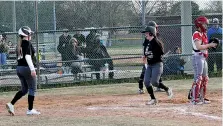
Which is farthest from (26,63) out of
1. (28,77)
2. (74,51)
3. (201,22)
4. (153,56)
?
(74,51)

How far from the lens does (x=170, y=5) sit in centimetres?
2003

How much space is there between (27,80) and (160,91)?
4.86 meters

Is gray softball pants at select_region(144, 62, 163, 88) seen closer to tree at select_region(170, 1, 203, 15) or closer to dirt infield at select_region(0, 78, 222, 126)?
dirt infield at select_region(0, 78, 222, 126)

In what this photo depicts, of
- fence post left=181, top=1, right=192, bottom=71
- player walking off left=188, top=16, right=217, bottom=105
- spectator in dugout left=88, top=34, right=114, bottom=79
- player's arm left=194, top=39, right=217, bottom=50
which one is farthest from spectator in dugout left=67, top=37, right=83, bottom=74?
player's arm left=194, top=39, right=217, bottom=50

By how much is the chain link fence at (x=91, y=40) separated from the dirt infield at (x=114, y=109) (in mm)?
1588

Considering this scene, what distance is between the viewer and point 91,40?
17203mm

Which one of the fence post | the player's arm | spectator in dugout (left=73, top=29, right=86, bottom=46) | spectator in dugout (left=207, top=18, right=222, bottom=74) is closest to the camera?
the player's arm

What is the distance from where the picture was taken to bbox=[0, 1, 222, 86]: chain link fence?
1667 centimetres

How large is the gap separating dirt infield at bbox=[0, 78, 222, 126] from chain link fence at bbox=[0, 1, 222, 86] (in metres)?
1.59

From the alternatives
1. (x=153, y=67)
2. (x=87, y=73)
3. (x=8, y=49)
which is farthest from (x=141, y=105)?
(x=8, y=49)

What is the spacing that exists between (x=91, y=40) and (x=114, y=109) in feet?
22.1

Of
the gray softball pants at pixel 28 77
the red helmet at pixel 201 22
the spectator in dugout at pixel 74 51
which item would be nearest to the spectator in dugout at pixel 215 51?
the spectator in dugout at pixel 74 51

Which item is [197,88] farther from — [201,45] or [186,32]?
[186,32]

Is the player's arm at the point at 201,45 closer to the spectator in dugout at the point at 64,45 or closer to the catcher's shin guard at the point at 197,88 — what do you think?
the catcher's shin guard at the point at 197,88
